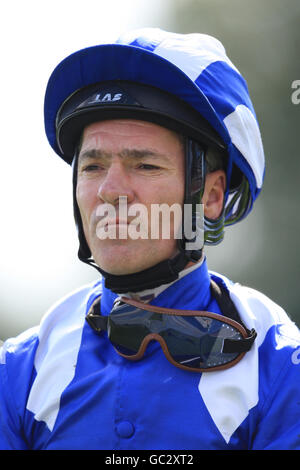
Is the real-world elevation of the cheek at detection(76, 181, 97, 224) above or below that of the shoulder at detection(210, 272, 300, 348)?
above

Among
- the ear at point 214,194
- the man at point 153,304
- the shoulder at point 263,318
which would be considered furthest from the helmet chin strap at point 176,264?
the shoulder at point 263,318

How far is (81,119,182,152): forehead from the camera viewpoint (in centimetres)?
184

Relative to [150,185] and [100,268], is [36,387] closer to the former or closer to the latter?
[100,268]

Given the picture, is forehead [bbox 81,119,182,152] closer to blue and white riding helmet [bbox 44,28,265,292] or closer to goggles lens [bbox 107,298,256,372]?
blue and white riding helmet [bbox 44,28,265,292]

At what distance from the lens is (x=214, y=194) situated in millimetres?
2090

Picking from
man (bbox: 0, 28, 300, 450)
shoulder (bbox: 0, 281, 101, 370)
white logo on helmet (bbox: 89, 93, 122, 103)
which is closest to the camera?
man (bbox: 0, 28, 300, 450)

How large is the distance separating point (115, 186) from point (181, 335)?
0.48m

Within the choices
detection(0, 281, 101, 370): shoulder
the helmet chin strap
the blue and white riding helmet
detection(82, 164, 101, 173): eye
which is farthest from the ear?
detection(0, 281, 101, 370): shoulder

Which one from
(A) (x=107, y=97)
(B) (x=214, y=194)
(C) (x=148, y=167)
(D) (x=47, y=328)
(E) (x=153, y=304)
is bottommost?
(D) (x=47, y=328)

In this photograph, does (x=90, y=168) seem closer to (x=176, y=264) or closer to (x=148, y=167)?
(x=148, y=167)

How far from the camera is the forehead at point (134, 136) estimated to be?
184 centimetres

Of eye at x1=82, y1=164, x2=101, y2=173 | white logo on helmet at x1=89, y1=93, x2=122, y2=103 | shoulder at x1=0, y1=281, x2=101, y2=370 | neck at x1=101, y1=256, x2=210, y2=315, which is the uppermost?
white logo on helmet at x1=89, y1=93, x2=122, y2=103

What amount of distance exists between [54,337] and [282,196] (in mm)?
5352

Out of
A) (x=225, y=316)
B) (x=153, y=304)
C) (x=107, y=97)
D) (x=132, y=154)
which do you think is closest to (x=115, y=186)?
(x=132, y=154)
